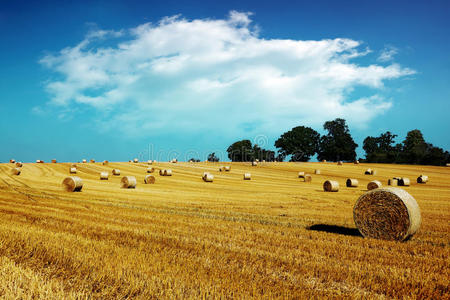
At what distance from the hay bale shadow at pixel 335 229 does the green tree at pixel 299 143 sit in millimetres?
85662

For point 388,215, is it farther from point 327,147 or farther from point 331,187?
point 327,147

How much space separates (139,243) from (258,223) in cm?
444

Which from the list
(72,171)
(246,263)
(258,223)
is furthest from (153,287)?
(72,171)

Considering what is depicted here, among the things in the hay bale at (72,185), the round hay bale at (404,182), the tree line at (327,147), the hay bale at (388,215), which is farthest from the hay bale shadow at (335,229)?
the tree line at (327,147)

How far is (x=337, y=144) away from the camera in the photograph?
9731 cm

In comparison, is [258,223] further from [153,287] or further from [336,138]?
[336,138]

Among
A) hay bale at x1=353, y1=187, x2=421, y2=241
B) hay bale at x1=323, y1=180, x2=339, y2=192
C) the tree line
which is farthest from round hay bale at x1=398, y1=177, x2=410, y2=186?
the tree line

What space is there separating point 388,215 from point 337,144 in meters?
93.2

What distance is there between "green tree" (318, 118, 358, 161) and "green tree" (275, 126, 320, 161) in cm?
275

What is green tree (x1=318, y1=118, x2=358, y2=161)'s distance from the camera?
9525 centimetres

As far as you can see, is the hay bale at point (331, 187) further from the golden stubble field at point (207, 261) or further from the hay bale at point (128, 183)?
the golden stubble field at point (207, 261)

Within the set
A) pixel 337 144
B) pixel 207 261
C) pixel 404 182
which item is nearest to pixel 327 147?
pixel 337 144

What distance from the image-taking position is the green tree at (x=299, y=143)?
94.4 m

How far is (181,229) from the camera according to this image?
841cm
